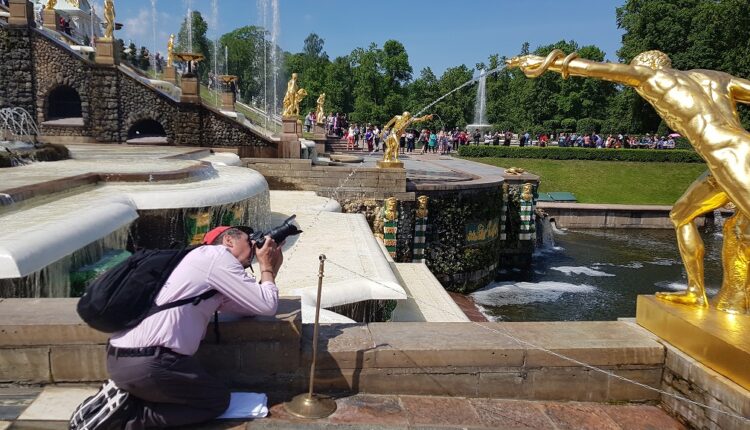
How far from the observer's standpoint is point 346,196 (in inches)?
659

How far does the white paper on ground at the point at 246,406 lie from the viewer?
3307mm

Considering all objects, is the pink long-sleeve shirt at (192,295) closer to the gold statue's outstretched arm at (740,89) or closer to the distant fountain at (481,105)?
the gold statue's outstretched arm at (740,89)

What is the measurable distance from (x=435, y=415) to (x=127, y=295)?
1912mm

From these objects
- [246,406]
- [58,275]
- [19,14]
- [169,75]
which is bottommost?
[246,406]

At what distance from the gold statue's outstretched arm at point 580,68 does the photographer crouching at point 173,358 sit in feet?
9.26

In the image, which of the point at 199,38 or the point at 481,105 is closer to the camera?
the point at 481,105

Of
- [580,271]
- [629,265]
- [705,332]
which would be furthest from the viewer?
[629,265]

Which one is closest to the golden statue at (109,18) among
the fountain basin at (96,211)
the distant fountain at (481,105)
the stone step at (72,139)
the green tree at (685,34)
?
the stone step at (72,139)

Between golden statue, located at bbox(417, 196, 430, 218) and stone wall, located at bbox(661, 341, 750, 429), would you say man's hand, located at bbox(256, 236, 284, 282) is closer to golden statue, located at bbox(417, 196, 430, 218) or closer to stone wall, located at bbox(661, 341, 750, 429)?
stone wall, located at bbox(661, 341, 750, 429)

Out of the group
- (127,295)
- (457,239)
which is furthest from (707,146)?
(457,239)

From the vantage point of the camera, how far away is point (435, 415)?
140 inches

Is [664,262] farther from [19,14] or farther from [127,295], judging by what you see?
[19,14]

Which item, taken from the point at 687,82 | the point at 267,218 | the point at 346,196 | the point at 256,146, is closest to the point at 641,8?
the point at 256,146

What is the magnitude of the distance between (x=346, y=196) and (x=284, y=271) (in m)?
8.40
